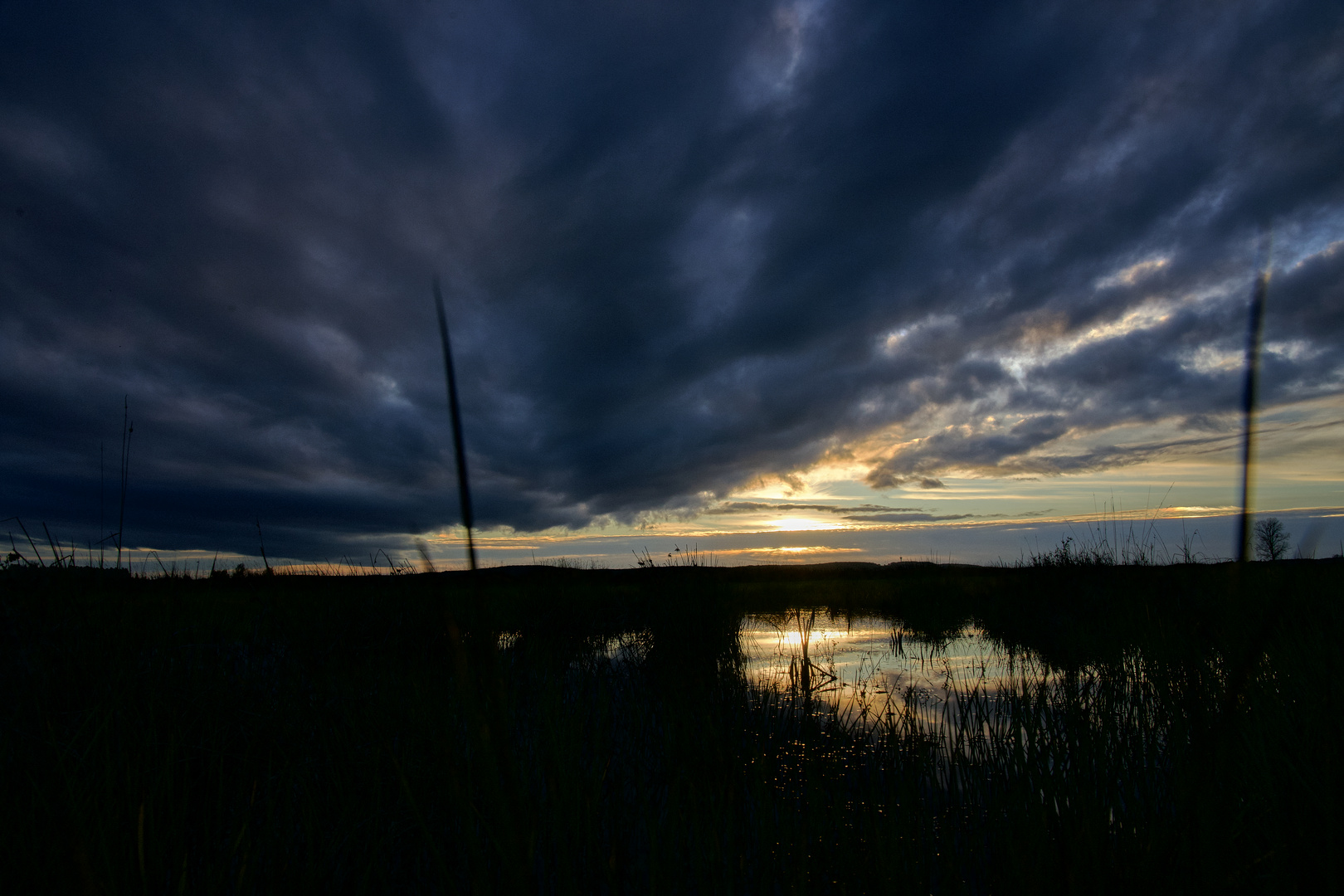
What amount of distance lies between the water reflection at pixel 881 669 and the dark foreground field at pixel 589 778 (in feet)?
0.83

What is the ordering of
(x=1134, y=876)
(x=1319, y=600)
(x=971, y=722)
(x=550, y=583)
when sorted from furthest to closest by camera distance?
1. (x=550, y=583)
2. (x=1319, y=600)
3. (x=971, y=722)
4. (x=1134, y=876)

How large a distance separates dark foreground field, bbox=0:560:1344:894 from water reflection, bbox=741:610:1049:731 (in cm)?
25

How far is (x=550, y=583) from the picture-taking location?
493 inches

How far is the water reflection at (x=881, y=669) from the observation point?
15.7 feet

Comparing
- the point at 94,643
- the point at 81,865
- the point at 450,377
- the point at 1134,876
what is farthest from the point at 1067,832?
the point at 94,643

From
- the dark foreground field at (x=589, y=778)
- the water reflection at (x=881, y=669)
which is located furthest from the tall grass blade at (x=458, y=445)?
the water reflection at (x=881, y=669)

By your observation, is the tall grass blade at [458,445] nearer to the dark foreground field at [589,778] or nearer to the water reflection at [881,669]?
the dark foreground field at [589,778]

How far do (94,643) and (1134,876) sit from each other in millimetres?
5451

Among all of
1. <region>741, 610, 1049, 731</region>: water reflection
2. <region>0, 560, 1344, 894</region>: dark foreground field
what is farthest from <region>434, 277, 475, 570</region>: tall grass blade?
<region>741, 610, 1049, 731</region>: water reflection

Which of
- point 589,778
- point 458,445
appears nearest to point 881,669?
point 589,778

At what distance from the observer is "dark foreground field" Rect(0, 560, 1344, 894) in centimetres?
212

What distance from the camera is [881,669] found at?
764cm

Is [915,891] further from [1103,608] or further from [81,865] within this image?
[1103,608]

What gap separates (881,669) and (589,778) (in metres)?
5.70
